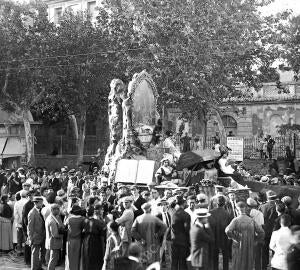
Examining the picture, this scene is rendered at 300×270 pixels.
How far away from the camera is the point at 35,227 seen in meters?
12.5

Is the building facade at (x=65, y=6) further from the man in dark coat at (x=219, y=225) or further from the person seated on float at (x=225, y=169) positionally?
the man in dark coat at (x=219, y=225)

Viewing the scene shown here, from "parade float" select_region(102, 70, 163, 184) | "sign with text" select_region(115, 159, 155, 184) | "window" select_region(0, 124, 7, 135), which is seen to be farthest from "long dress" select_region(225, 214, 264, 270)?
"window" select_region(0, 124, 7, 135)

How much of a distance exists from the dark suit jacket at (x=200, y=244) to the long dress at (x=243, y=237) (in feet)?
1.65

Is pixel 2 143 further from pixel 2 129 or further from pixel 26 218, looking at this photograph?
pixel 26 218

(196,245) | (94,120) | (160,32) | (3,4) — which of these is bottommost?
(196,245)

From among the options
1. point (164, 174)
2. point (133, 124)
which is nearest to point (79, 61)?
point (133, 124)

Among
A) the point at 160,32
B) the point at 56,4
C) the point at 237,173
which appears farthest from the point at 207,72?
the point at 56,4

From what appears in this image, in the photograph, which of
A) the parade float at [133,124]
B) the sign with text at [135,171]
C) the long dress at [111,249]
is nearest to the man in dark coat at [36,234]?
the long dress at [111,249]

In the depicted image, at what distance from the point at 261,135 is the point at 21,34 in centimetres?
1586

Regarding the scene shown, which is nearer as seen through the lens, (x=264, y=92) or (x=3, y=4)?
(x=3, y=4)

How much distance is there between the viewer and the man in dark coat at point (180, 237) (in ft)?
37.5

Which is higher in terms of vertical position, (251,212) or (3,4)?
(3,4)

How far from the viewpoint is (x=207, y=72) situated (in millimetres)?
28359

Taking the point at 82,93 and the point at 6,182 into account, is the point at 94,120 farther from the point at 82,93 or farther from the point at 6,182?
the point at 6,182
